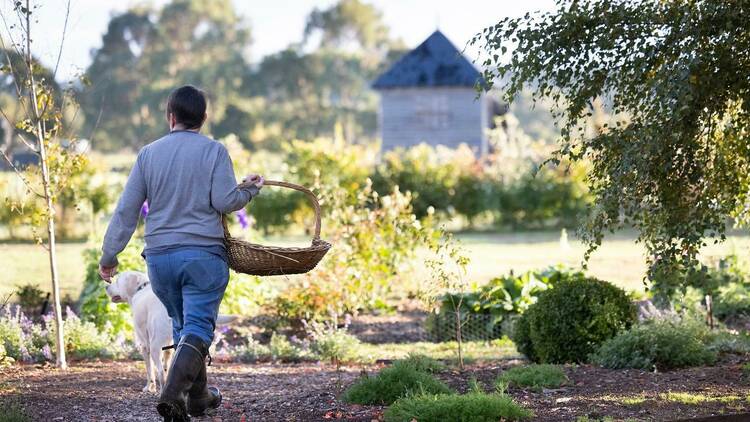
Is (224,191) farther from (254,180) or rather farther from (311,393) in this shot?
(311,393)

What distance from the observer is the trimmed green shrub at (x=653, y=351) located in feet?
20.3

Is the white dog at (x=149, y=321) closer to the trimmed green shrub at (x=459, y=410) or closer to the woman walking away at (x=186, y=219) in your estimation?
the woman walking away at (x=186, y=219)

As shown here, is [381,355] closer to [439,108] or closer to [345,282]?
[345,282]

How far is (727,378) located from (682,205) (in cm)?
123

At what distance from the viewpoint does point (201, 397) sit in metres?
4.80

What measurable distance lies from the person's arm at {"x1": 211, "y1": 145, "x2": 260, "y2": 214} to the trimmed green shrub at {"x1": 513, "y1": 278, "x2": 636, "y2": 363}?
2.91 m

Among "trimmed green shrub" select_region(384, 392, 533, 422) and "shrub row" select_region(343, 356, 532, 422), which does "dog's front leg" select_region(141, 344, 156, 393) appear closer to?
"shrub row" select_region(343, 356, 532, 422)

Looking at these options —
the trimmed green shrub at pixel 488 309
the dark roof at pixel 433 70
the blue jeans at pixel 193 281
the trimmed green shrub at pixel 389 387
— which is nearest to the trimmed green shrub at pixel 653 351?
the trimmed green shrub at pixel 389 387

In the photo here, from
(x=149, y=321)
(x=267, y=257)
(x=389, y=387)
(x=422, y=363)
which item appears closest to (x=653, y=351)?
(x=422, y=363)

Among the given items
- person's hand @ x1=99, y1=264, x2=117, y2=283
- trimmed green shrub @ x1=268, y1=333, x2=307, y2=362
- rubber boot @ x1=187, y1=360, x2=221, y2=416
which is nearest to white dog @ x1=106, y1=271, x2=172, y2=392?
rubber boot @ x1=187, y1=360, x2=221, y2=416

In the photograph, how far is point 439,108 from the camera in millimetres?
31922

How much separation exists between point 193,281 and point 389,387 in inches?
51.7

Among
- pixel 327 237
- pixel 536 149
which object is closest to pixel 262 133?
pixel 536 149

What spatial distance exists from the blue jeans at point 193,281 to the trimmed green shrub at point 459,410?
96cm
